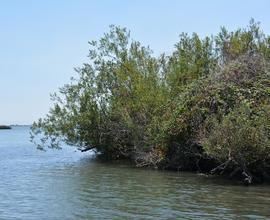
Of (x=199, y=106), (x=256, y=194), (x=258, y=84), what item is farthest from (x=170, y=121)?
(x=256, y=194)

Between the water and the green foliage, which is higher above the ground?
the green foliage

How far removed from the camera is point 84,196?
17.7 m

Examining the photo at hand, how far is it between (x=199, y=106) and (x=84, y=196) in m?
7.68

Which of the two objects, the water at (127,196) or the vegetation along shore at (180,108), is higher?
the vegetation along shore at (180,108)

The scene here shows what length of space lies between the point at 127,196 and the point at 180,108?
6843mm

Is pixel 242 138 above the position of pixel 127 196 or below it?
above

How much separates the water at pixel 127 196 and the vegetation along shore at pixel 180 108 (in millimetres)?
1365

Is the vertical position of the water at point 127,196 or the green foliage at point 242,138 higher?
the green foliage at point 242,138

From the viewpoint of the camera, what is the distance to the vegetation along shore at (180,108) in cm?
1972

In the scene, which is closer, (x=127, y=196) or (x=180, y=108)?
(x=127, y=196)

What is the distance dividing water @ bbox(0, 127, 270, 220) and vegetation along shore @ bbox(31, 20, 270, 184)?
4.48 ft

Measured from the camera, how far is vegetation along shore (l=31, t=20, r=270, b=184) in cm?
1972

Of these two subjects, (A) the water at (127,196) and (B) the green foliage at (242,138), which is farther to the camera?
(B) the green foliage at (242,138)

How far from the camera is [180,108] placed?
23328 mm
